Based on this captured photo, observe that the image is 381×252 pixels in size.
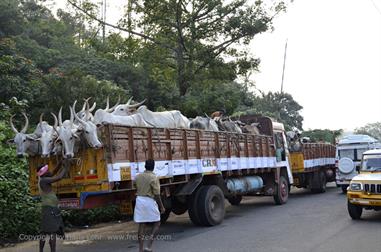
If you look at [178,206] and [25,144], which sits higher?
[25,144]

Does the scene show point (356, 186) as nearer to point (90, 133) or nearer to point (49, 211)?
point (90, 133)

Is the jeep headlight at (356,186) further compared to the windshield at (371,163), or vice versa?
the windshield at (371,163)

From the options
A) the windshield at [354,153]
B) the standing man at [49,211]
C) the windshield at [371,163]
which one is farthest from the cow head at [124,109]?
the windshield at [354,153]

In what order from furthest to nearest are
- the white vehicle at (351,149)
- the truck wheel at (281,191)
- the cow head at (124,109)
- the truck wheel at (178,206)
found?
the white vehicle at (351,149)
the truck wheel at (281,191)
the truck wheel at (178,206)
the cow head at (124,109)

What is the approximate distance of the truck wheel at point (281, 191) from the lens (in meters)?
14.8

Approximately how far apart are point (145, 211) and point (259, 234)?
3.08 metres

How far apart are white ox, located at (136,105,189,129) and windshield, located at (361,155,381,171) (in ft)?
14.8

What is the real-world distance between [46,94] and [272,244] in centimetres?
1063

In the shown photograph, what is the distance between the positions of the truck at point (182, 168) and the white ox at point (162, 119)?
1.32 feet

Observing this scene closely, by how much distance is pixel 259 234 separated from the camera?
9.48 meters

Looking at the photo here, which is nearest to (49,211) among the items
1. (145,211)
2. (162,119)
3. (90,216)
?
(145,211)

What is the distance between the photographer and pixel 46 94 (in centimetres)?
1622

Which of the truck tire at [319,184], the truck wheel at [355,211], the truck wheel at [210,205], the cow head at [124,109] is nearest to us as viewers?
the cow head at [124,109]

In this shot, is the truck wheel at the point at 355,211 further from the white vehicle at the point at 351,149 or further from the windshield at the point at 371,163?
the white vehicle at the point at 351,149
